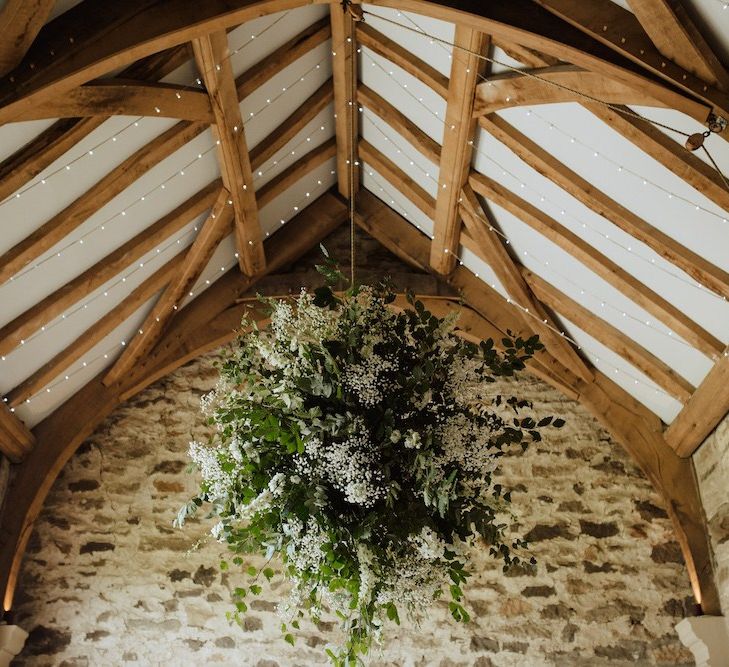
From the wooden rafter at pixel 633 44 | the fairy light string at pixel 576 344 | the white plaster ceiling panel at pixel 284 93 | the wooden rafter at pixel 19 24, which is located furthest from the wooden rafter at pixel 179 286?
the wooden rafter at pixel 633 44

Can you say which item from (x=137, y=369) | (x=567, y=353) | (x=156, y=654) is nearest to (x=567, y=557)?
(x=567, y=353)

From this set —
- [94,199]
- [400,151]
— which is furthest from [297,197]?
[94,199]

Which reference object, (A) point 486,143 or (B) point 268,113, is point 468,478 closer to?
(A) point 486,143

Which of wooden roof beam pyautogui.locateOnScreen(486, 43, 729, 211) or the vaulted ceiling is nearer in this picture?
the vaulted ceiling

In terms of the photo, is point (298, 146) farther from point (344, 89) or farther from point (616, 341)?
point (616, 341)

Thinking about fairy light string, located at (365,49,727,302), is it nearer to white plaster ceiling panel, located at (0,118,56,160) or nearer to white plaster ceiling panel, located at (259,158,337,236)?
white plaster ceiling panel, located at (259,158,337,236)

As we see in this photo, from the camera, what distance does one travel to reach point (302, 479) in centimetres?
286

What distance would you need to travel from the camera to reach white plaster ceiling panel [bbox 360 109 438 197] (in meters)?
5.51

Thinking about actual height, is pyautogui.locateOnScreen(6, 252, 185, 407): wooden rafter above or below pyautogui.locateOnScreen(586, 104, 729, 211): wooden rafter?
above

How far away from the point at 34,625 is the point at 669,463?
154 inches

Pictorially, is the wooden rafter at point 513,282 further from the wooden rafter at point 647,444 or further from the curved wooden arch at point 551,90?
the curved wooden arch at point 551,90

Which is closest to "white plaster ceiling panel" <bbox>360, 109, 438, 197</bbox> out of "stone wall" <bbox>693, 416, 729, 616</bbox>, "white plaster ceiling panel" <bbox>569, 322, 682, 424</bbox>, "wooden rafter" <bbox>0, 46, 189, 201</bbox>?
"white plaster ceiling panel" <bbox>569, 322, 682, 424</bbox>

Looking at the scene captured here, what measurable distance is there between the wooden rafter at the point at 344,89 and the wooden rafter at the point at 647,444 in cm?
84

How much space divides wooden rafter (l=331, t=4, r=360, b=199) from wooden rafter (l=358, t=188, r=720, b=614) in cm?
84
